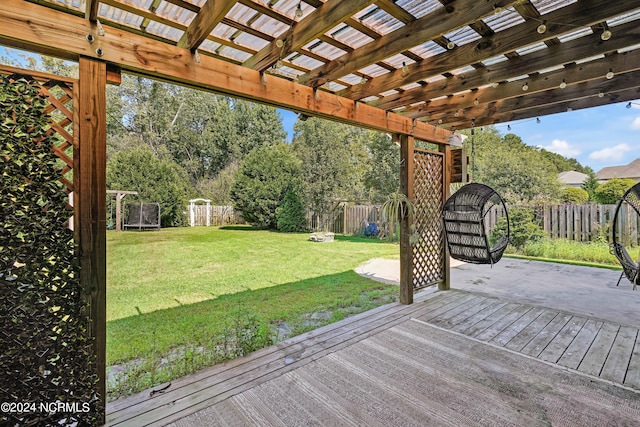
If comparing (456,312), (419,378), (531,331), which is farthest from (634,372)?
(419,378)

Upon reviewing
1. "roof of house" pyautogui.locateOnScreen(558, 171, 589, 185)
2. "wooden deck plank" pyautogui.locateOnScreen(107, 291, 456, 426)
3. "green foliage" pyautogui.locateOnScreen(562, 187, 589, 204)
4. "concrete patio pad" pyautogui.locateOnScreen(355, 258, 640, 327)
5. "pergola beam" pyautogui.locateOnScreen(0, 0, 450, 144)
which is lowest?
"wooden deck plank" pyautogui.locateOnScreen(107, 291, 456, 426)

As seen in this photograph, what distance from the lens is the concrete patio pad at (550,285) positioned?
154 inches

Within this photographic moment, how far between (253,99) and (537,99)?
3030 mm

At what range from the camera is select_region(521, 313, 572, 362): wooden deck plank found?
2779 mm

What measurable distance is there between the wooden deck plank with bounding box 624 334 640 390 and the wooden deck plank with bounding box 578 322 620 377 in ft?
0.50

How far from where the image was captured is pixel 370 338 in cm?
301

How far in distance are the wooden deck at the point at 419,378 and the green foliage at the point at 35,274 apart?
18.1 inches

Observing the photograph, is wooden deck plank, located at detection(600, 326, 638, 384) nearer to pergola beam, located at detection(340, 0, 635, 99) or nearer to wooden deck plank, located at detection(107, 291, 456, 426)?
wooden deck plank, located at detection(107, 291, 456, 426)

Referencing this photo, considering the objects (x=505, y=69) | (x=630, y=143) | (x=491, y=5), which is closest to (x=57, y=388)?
(x=491, y=5)

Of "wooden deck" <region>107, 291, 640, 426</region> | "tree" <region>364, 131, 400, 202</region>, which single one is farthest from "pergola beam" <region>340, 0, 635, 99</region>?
"tree" <region>364, 131, 400, 202</region>

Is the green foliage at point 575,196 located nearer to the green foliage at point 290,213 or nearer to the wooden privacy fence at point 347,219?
the wooden privacy fence at point 347,219

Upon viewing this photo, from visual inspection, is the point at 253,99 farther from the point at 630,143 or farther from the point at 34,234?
the point at 630,143

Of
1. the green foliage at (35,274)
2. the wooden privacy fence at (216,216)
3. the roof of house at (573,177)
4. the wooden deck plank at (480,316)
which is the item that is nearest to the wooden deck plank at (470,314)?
the wooden deck plank at (480,316)

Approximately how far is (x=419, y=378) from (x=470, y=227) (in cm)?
200
